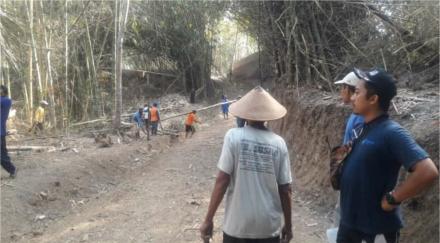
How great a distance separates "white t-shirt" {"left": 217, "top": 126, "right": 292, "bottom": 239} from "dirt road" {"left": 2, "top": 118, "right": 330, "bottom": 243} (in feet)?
7.68

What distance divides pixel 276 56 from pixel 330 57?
1.97m

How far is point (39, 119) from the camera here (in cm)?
1158

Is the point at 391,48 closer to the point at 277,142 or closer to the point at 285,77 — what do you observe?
the point at 285,77

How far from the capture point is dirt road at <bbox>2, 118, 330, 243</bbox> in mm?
5337

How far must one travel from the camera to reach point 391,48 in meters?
6.80

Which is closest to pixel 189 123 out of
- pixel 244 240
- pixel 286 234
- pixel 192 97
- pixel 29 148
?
pixel 29 148

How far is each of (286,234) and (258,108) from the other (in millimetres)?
869

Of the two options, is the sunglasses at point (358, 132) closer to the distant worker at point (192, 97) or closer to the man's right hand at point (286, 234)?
the man's right hand at point (286, 234)

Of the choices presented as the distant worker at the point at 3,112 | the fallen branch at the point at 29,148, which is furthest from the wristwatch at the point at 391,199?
the fallen branch at the point at 29,148

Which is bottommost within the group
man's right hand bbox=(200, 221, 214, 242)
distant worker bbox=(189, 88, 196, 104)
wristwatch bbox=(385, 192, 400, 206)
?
distant worker bbox=(189, 88, 196, 104)

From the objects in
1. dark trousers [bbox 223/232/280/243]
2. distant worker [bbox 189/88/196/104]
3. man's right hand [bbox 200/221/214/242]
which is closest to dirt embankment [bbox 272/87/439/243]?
dark trousers [bbox 223/232/280/243]

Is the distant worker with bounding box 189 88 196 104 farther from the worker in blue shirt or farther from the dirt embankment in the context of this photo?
the worker in blue shirt

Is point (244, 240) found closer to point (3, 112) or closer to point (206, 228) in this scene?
point (206, 228)

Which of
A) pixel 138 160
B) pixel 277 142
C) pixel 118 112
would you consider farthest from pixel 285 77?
pixel 277 142
